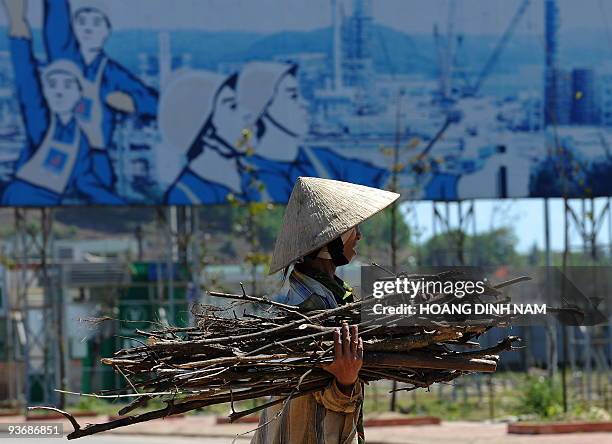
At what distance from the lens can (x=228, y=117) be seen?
21.9 m

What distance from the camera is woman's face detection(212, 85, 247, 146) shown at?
21.8m

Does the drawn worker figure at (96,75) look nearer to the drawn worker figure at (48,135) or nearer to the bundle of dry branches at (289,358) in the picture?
the drawn worker figure at (48,135)

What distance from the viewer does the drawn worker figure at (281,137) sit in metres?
21.3

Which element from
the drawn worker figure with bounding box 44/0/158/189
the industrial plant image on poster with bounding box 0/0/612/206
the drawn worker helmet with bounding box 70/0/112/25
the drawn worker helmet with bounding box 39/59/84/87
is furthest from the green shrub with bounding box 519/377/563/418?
the drawn worker helmet with bounding box 70/0/112/25

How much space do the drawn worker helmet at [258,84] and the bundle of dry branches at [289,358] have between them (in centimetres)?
1682

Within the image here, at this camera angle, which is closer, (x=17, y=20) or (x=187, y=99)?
(x=187, y=99)

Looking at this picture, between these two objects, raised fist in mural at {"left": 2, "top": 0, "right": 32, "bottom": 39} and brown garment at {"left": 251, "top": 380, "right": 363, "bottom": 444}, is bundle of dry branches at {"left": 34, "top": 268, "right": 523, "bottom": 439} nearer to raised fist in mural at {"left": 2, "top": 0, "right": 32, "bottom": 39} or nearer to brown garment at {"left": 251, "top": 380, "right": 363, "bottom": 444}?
brown garment at {"left": 251, "top": 380, "right": 363, "bottom": 444}

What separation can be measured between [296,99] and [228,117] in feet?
3.63

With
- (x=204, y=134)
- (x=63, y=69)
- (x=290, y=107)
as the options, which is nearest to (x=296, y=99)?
(x=290, y=107)

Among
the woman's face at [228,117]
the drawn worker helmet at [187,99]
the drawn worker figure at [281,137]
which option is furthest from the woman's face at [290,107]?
the drawn worker helmet at [187,99]

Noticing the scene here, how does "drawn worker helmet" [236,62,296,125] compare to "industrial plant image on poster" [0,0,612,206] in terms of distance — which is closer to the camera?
"industrial plant image on poster" [0,0,612,206]

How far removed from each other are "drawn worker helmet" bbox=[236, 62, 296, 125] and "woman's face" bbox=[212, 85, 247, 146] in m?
0.11

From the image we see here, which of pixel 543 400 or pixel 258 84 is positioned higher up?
pixel 258 84

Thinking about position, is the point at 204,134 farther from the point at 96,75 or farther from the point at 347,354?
the point at 347,354
